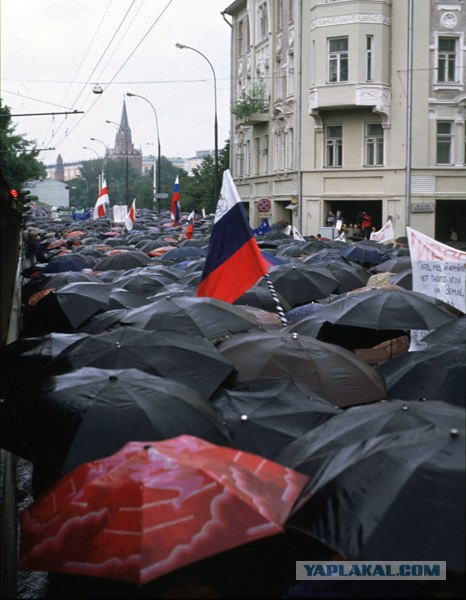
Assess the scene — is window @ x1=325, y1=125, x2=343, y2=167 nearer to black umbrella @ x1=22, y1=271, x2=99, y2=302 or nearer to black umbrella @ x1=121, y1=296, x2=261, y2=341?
black umbrella @ x1=22, y1=271, x2=99, y2=302

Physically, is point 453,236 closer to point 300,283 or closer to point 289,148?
point 289,148

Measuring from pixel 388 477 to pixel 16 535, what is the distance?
4.92 meters

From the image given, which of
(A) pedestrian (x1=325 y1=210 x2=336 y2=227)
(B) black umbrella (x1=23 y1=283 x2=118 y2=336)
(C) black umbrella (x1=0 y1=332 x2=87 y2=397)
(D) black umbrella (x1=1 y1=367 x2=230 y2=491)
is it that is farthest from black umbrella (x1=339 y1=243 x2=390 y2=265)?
(A) pedestrian (x1=325 y1=210 x2=336 y2=227)

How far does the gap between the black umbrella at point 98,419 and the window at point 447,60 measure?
34.3 meters

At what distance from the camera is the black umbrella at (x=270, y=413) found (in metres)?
6.46

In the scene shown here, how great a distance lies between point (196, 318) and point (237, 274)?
115 cm

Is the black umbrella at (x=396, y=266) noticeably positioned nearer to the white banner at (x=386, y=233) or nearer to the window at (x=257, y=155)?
the white banner at (x=386, y=233)

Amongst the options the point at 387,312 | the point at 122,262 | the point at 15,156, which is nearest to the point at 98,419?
the point at 387,312

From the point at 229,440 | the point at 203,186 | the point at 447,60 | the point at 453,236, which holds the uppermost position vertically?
the point at 447,60

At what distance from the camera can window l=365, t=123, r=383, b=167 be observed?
39.2m

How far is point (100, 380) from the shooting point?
6469mm

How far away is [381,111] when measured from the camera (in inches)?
1507

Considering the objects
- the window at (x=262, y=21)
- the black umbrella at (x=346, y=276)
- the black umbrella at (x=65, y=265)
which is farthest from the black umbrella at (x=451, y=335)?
the window at (x=262, y=21)

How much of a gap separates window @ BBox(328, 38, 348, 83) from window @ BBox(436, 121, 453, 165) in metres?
4.33
